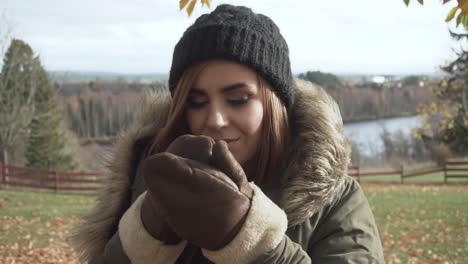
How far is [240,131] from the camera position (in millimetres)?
1803

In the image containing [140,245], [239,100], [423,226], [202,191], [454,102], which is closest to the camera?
[202,191]

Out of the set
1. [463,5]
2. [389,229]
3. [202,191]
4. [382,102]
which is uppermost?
[463,5]

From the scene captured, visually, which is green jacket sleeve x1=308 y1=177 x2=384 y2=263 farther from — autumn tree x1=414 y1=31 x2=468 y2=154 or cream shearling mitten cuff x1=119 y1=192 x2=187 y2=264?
autumn tree x1=414 y1=31 x2=468 y2=154

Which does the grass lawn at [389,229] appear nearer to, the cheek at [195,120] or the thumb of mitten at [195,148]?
the cheek at [195,120]

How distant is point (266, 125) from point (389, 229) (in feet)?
29.8

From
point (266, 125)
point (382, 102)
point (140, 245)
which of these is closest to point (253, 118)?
point (266, 125)

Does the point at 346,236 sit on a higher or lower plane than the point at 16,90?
higher

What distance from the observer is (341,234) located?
1.68 metres

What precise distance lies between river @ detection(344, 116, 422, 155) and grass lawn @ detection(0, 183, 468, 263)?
136 feet

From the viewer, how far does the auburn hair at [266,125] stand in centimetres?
182

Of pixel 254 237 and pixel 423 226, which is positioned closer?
pixel 254 237

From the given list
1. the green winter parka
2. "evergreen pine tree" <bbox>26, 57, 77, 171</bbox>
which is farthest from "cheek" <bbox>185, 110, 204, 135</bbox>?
"evergreen pine tree" <bbox>26, 57, 77, 171</bbox>

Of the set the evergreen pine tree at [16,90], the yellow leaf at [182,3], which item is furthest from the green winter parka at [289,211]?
the evergreen pine tree at [16,90]

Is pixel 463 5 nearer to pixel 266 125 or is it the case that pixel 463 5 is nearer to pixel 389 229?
pixel 266 125
